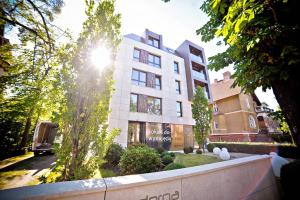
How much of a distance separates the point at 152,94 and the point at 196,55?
13717 mm

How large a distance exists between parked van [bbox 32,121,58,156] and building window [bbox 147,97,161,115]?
10825 mm

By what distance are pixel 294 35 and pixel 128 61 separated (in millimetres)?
15016

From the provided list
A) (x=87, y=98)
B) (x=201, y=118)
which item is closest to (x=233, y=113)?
(x=201, y=118)

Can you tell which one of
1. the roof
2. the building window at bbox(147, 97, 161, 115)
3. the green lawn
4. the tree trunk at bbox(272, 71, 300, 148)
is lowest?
the green lawn

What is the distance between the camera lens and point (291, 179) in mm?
3566

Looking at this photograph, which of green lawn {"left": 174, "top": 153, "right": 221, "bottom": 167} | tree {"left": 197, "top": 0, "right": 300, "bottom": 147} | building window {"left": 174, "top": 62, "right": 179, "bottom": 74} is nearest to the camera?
tree {"left": 197, "top": 0, "right": 300, "bottom": 147}

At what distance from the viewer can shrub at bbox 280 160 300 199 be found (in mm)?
3498

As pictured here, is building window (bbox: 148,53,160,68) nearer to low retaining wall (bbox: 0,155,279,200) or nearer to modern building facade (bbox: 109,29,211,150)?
modern building facade (bbox: 109,29,211,150)

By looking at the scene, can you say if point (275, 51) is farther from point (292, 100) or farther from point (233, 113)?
point (233, 113)

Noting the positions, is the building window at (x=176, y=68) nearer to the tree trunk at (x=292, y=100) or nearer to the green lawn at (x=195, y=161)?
the green lawn at (x=195, y=161)

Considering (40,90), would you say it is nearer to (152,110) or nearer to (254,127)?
(152,110)

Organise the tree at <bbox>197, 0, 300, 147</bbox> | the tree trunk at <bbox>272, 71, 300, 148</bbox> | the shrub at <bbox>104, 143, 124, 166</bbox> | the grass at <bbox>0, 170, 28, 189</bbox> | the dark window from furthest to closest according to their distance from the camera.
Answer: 1. the dark window
2. the shrub at <bbox>104, 143, 124, 166</bbox>
3. the grass at <bbox>0, 170, 28, 189</bbox>
4. the tree trunk at <bbox>272, 71, 300, 148</bbox>
5. the tree at <bbox>197, 0, 300, 147</bbox>

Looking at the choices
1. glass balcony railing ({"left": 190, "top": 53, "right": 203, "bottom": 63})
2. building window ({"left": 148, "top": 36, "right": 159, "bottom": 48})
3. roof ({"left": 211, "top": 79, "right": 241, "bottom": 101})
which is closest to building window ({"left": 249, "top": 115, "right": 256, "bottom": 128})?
roof ({"left": 211, "top": 79, "right": 241, "bottom": 101})

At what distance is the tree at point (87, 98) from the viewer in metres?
3.74
